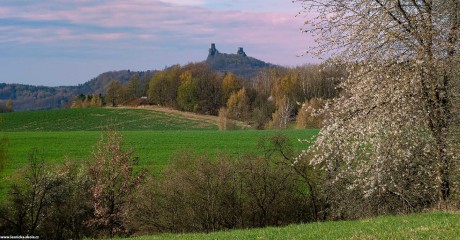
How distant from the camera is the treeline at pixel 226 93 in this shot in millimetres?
83062

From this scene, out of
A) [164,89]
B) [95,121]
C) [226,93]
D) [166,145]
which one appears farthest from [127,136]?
[164,89]

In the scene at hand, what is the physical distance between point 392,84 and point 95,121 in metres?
83.5

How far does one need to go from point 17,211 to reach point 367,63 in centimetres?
1613

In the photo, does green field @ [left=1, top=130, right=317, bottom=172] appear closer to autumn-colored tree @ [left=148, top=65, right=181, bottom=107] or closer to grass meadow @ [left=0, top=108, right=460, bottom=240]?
Result: grass meadow @ [left=0, top=108, right=460, bottom=240]

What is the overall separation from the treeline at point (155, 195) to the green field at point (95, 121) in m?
58.7

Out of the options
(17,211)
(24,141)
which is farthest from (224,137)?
(17,211)

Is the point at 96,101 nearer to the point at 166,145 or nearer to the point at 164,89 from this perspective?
the point at 164,89

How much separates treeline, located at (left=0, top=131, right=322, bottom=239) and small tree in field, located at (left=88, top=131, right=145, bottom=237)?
0.04 m

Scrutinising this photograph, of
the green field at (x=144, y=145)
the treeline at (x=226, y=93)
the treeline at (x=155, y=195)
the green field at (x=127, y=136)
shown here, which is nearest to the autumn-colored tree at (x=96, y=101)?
the treeline at (x=226, y=93)

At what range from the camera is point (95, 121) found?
92688 mm

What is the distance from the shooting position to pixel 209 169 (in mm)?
24391

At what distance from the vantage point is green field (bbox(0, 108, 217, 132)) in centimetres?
8594

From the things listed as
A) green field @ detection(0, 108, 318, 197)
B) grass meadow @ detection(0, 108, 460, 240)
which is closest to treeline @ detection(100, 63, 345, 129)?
grass meadow @ detection(0, 108, 460, 240)

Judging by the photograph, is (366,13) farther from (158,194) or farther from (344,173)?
(158,194)
